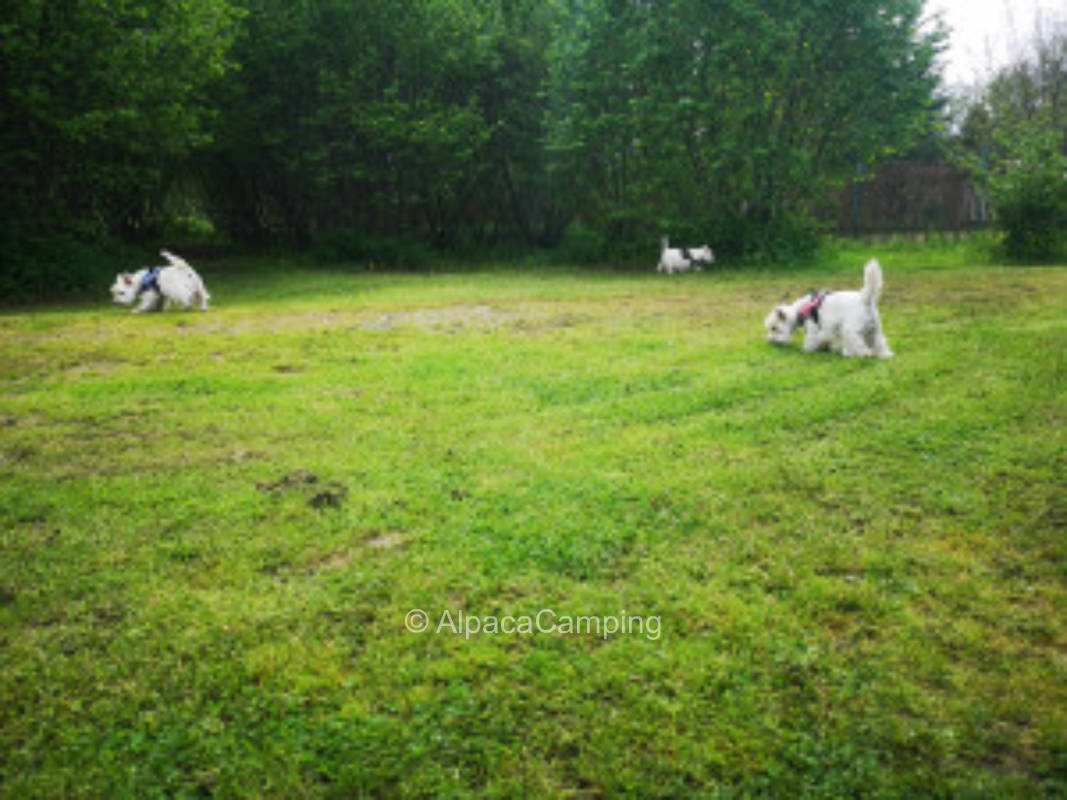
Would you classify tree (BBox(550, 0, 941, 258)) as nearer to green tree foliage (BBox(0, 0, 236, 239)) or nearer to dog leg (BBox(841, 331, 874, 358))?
green tree foliage (BBox(0, 0, 236, 239))

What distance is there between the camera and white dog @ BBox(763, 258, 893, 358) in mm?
6621

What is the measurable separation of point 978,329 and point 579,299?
6.30 meters

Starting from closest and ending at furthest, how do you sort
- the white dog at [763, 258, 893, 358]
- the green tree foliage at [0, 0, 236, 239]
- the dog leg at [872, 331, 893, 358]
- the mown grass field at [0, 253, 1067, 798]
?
1. the mown grass field at [0, 253, 1067, 798]
2. the white dog at [763, 258, 893, 358]
3. the dog leg at [872, 331, 893, 358]
4. the green tree foliage at [0, 0, 236, 239]

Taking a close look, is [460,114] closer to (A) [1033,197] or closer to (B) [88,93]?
(B) [88,93]

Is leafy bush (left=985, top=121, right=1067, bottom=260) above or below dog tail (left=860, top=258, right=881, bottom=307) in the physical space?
above

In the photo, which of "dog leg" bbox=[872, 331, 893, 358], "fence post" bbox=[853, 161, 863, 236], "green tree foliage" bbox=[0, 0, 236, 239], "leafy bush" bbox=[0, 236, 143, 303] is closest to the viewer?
"dog leg" bbox=[872, 331, 893, 358]

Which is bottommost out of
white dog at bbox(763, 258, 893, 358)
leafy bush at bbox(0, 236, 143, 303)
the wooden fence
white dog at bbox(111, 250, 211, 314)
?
white dog at bbox(763, 258, 893, 358)

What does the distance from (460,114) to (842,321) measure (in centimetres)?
1545

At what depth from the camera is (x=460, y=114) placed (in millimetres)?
19359

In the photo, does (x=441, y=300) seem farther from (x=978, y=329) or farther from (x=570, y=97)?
(x=570, y=97)

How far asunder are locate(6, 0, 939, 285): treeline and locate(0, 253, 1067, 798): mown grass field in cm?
1056

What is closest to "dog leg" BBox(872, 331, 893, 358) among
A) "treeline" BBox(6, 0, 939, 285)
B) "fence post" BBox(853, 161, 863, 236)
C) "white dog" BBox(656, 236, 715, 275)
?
"white dog" BBox(656, 236, 715, 275)

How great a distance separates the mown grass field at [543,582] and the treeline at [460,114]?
1056cm

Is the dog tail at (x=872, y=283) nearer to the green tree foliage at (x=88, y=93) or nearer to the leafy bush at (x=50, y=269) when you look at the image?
the green tree foliage at (x=88, y=93)
